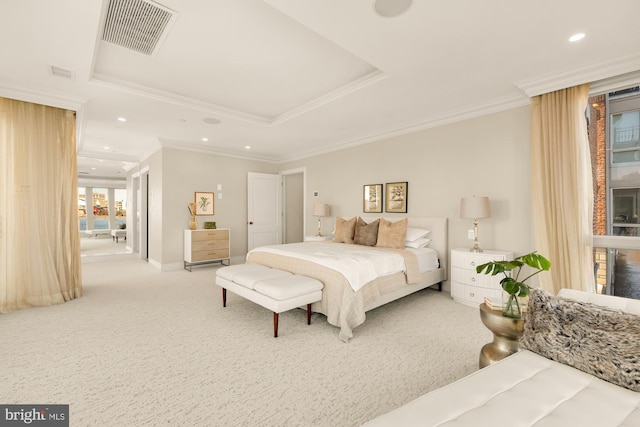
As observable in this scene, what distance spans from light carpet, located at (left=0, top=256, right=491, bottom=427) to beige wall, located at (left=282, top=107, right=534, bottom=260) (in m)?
1.18

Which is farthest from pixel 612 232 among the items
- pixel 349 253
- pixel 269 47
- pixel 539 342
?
pixel 269 47

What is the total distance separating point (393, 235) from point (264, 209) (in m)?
3.82

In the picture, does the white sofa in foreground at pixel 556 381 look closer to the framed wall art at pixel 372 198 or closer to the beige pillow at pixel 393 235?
the beige pillow at pixel 393 235

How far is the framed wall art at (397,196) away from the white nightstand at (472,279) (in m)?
1.23

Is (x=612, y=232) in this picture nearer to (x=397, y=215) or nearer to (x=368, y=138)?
(x=397, y=215)

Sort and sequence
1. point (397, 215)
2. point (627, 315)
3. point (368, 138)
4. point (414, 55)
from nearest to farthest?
point (627, 315)
point (414, 55)
point (397, 215)
point (368, 138)

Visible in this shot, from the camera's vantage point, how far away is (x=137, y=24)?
7.45ft

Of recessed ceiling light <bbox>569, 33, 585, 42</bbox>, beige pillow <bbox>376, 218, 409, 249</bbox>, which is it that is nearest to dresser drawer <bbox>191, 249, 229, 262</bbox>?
beige pillow <bbox>376, 218, 409, 249</bbox>

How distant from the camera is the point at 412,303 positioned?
12.0ft

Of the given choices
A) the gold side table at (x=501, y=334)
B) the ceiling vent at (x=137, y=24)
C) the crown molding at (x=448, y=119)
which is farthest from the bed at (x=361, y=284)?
the ceiling vent at (x=137, y=24)

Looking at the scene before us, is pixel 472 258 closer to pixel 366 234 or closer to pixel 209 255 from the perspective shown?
pixel 366 234

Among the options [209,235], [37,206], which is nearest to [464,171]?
[209,235]

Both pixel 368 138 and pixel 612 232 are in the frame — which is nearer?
pixel 612 232

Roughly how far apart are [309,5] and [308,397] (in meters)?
2.58
